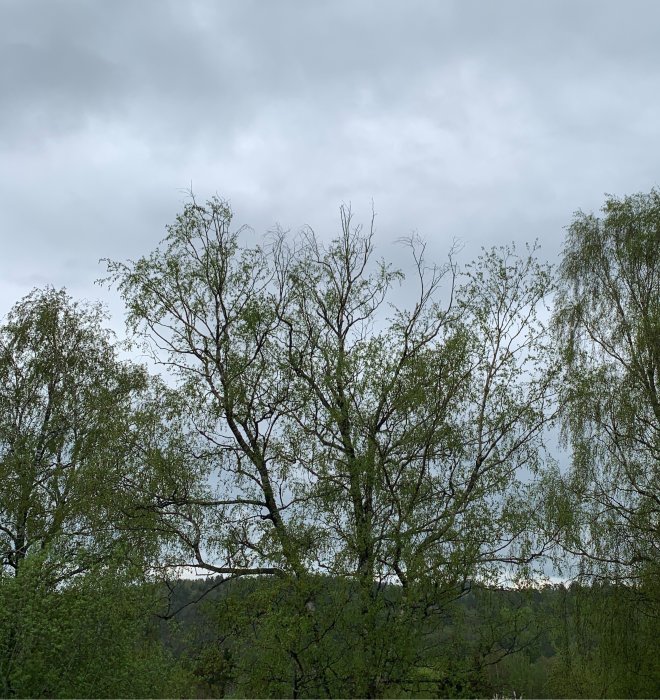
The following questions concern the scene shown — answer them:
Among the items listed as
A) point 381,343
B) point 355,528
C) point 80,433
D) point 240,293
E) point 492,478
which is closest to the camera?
point 355,528

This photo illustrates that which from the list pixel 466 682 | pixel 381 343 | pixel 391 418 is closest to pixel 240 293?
pixel 381 343

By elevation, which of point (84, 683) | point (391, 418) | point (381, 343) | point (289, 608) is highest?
point (381, 343)

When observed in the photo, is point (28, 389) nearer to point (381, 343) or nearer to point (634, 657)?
point (381, 343)

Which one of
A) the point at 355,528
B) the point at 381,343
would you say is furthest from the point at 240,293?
the point at 355,528

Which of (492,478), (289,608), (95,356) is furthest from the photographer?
(95,356)

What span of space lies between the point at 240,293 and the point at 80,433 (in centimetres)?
1090

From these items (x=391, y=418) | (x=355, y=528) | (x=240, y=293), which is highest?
(x=240, y=293)

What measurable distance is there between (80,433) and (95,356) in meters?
3.57

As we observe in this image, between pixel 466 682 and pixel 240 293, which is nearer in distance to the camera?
pixel 466 682

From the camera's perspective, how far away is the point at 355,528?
15250 mm

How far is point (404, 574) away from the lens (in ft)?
46.9

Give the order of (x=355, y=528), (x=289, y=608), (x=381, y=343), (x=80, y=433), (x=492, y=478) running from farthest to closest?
(x=80, y=433)
(x=381, y=343)
(x=492, y=478)
(x=355, y=528)
(x=289, y=608)

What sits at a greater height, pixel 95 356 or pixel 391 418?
pixel 95 356

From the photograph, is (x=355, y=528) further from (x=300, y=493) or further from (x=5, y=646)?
(x=5, y=646)
